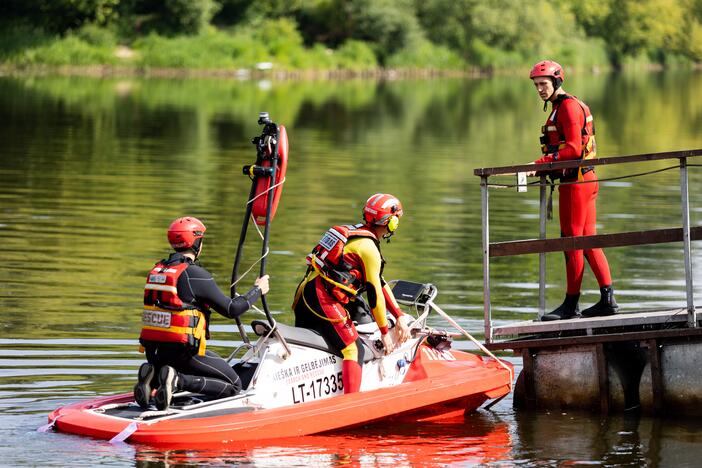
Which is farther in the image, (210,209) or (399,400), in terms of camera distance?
(210,209)

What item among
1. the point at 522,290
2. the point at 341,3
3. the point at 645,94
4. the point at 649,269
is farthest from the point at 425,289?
the point at 341,3

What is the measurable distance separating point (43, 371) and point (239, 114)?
34154 millimetres

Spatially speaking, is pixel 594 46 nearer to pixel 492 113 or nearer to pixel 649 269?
pixel 492 113

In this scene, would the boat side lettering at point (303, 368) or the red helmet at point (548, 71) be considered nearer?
the boat side lettering at point (303, 368)

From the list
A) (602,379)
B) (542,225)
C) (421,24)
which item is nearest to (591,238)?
(542,225)

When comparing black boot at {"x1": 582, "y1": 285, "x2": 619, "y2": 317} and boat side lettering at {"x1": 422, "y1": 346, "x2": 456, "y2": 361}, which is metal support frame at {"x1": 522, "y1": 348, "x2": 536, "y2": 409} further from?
black boot at {"x1": 582, "y1": 285, "x2": 619, "y2": 317}

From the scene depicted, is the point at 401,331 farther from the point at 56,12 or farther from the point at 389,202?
the point at 56,12

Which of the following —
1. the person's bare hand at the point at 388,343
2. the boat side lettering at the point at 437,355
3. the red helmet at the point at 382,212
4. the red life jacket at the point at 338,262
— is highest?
the red helmet at the point at 382,212

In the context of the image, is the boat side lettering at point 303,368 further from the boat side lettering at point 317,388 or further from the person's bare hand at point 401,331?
the person's bare hand at point 401,331

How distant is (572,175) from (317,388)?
2.79 meters

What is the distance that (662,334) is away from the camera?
10.9m

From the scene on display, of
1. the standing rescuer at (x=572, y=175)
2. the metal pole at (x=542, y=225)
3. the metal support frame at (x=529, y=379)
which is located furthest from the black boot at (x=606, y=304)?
the metal support frame at (x=529, y=379)

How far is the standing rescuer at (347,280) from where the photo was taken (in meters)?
10.4

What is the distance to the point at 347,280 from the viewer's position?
410 inches
